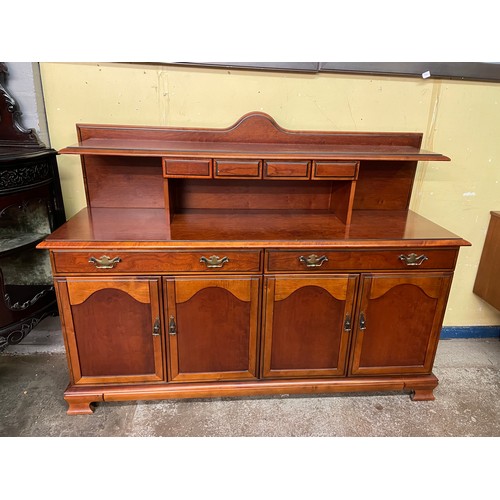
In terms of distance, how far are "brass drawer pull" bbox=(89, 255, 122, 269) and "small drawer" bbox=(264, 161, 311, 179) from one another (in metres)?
0.75

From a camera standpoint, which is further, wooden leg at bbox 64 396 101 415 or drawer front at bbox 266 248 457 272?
wooden leg at bbox 64 396 101 415

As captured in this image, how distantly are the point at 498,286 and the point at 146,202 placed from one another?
6.80ft

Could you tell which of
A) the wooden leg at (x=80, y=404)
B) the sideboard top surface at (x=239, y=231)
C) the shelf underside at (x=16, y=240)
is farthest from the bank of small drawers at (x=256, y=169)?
the wooden leg at (x=80, y=404)

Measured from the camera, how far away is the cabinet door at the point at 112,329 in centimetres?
158

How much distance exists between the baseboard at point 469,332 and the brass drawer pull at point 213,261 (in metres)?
1.69

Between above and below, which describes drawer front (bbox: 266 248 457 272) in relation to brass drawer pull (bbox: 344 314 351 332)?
above

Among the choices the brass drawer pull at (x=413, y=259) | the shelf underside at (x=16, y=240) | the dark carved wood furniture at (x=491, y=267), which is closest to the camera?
the brass drawer pull at (x=413, y=259)

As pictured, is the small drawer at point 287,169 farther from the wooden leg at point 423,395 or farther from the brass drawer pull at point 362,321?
the wooden leg at point 423,395

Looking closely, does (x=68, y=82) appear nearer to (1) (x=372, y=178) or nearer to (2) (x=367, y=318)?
(1) (x=372, y=178)

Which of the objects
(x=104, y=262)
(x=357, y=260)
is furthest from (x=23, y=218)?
(x=357, y=260)

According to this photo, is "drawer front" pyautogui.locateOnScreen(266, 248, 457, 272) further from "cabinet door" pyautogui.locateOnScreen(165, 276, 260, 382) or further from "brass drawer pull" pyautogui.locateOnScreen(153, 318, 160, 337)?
"brass drawer pull" pyautogui.locateOnScreen(153, 318, 160, 337)

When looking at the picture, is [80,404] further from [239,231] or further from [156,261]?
[239,231]

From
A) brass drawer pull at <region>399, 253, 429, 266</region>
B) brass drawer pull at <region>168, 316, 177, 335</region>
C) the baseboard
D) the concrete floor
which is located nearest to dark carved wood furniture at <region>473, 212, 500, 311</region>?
the baseboard

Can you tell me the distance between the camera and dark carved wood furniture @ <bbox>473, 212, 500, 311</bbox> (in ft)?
7.13
